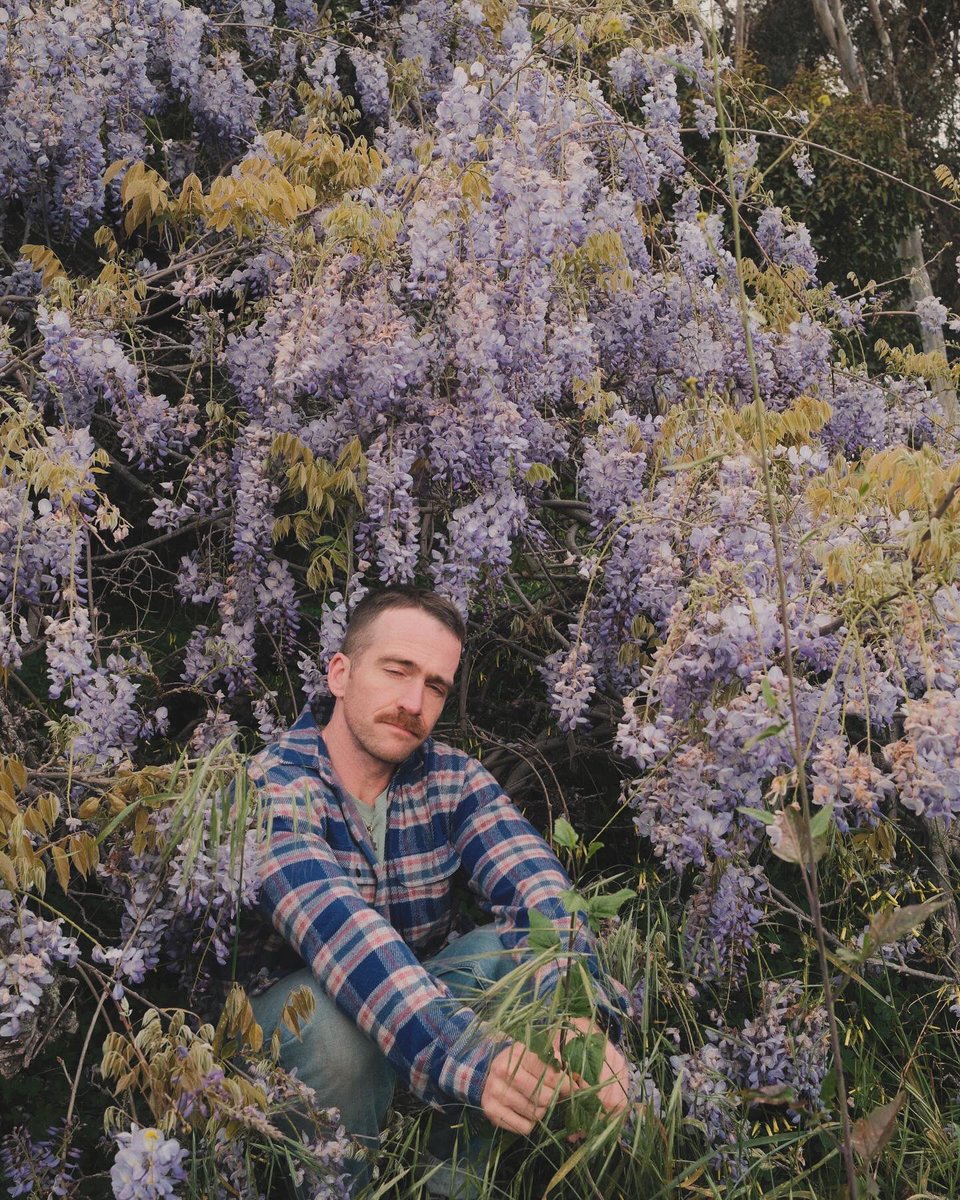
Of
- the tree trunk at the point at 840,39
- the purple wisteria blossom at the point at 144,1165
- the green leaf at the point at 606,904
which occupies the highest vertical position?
the tree trunk at the point at 840,39

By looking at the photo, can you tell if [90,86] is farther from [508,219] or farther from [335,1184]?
[335,1184]

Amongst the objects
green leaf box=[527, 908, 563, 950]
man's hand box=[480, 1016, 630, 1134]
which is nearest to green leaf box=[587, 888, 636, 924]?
green leaf box=[527, 908, 563, 950]

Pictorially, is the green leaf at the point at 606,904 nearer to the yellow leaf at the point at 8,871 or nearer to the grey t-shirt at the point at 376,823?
the grey t-shirt at the point at 376,823

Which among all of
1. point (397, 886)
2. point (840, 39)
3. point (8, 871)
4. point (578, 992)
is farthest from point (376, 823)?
point (840, 39)

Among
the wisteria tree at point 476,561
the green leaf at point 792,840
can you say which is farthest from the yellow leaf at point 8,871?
the green leaf at point 792,840

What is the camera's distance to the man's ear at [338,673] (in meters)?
2.68

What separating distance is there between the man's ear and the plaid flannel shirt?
0.27ft

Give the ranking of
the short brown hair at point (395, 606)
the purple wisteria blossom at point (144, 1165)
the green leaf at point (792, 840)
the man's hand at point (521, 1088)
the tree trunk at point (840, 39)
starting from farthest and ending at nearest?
1. the tree trunk at point (840, 39)
2. the short brown hair at point (395, 606)
3. the man's hand at point (521, 1088)
4. the purple wisteria blossom at point (144, 1165)
5. the green leaf at point (792, 840)

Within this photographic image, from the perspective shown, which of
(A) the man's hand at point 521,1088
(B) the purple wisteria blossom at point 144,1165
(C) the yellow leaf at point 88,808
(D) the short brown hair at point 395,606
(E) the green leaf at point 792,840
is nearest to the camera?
(E) the green leaf at point 792,840

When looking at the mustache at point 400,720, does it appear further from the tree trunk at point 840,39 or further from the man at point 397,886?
the tree trunk at point 840,39

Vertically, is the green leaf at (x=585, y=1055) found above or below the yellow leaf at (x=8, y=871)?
below

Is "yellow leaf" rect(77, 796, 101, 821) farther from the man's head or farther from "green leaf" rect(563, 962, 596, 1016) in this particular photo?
"green leaf" rect(563, 962, 596, 1016)

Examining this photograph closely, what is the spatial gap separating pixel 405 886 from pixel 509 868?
0.24 m

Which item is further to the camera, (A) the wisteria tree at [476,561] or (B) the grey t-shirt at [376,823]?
(B) the grey t-shirt at [376,823]
